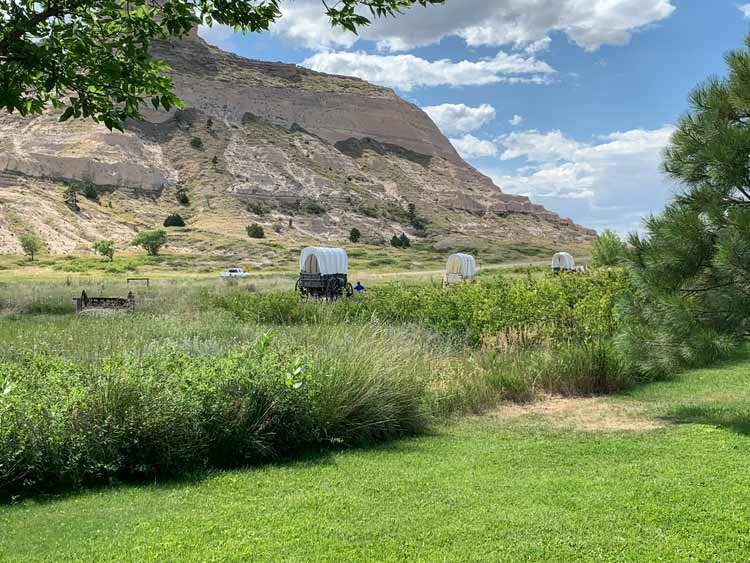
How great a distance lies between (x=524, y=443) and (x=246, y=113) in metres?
114

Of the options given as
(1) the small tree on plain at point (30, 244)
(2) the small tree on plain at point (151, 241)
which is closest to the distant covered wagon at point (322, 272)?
(1) the small tree on plain at point (30, 244)

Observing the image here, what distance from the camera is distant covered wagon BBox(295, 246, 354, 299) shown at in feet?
93.1

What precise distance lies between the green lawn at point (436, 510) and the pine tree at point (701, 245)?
1218mm

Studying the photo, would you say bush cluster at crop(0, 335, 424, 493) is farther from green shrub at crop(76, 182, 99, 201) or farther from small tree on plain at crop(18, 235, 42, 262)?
green shrub at crop(76, 182, 99, 201)

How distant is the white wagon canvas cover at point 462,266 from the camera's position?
1404 inches

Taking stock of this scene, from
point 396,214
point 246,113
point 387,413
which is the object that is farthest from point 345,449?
point 246,113

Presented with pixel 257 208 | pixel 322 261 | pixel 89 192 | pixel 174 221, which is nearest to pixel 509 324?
pixel 322 261

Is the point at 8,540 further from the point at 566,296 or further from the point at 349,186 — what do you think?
the point at 349,186

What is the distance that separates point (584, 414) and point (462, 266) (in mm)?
28293

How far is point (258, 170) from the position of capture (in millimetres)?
94250

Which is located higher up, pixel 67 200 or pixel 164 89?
pixel 67 200

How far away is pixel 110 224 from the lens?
69625mm

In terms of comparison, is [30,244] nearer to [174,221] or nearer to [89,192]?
[174,221]

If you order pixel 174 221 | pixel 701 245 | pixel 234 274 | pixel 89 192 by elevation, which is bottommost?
pixel 701 245
